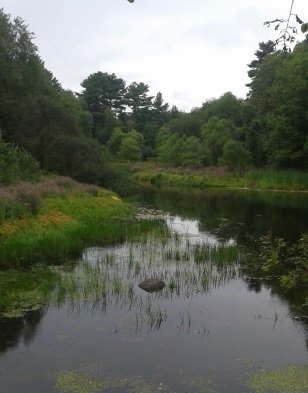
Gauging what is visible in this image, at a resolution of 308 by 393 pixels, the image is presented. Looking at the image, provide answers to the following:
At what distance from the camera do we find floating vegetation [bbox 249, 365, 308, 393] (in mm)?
8688

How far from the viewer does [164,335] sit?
36.4 ft

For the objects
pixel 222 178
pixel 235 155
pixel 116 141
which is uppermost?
pixel 116 141

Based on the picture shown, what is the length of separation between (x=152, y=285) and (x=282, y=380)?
5.90 meters

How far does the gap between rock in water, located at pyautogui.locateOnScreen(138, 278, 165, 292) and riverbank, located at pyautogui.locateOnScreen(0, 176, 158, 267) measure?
4342 millimetres

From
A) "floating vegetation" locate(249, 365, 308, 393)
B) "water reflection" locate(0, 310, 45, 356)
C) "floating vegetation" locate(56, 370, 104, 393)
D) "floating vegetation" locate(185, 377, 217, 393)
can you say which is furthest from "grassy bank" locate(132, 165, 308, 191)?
"floating vegetation" locate(56, 370, 104, 393)

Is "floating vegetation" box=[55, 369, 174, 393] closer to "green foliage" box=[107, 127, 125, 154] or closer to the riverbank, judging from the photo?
the riverbank

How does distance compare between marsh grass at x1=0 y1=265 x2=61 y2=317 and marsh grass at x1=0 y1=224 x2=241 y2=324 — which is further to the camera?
marsh grass at x1=0 y1=224 x2=241 y2=324

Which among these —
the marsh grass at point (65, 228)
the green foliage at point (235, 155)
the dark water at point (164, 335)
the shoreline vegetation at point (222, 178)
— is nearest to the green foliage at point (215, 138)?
the shoreline vegetation at point (222, 178)

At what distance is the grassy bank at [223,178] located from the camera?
56.0 m

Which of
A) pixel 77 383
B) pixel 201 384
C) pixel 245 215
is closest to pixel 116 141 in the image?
pixel 245 215

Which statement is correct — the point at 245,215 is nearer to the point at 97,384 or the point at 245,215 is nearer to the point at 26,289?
the point at 26,289

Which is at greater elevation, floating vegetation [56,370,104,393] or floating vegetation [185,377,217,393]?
floating vegetation [56,370,104,393]

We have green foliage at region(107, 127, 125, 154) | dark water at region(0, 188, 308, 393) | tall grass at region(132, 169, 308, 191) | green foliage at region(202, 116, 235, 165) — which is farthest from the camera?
green foliage at region(107, 127, 125, 154)

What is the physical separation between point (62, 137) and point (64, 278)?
24.1 meters
